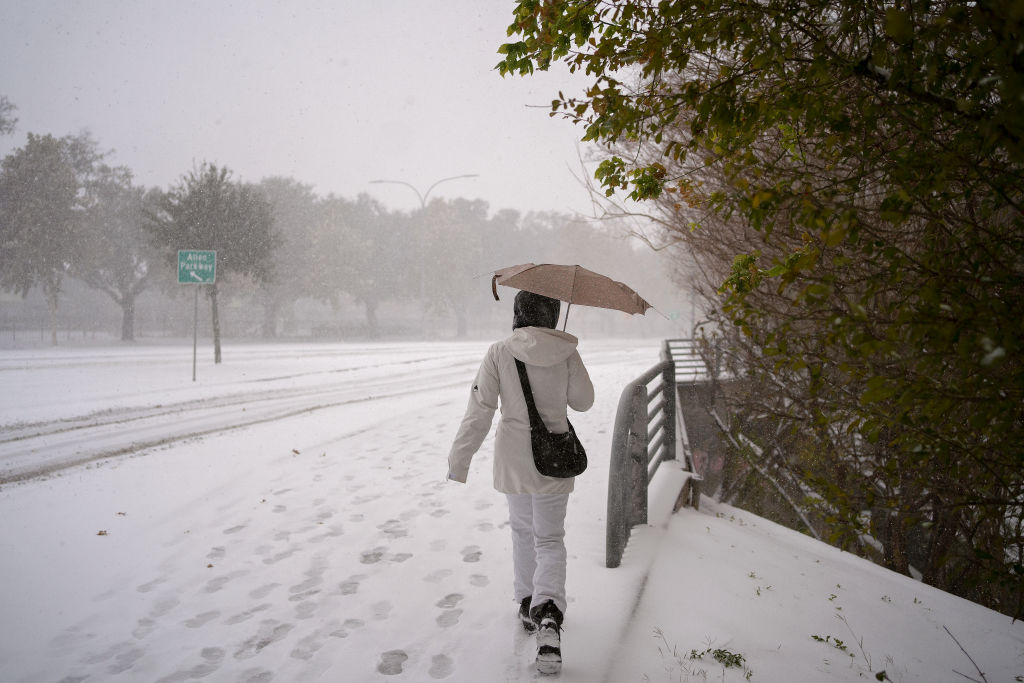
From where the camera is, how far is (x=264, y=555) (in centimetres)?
453

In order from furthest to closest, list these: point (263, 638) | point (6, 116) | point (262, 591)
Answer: point (6, 116)
point (262, 591)
point (263, 638)

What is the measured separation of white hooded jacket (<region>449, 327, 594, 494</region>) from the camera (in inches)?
128

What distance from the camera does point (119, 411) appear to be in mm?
10414

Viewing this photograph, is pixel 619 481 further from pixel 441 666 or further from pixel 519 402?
pixel 441 666

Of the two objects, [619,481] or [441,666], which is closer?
[441,666]

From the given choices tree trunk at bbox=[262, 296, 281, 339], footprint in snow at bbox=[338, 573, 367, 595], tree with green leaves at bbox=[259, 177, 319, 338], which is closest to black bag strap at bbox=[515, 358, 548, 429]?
footprint in snow at bbox=[338, 573, 367, 595]

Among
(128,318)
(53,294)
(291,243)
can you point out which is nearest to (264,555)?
(128,318)

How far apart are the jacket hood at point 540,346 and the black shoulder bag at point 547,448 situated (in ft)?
0.28

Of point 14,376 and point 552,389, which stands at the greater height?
A: point 552,389

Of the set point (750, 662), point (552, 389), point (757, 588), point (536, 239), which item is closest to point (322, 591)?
point (552, 389)

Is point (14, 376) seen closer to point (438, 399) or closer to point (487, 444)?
point (438, 399)

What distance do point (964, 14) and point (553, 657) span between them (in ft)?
10.2

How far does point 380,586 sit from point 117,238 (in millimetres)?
41964

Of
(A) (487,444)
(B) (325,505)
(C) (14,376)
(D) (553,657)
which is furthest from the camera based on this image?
(C) (14,376)
